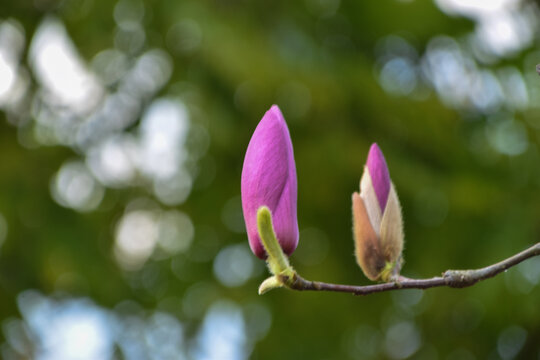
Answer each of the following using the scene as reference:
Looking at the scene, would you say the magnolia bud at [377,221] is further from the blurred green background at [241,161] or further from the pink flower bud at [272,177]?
the blurred green background at [241,161]

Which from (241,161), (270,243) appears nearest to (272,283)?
(270,243)

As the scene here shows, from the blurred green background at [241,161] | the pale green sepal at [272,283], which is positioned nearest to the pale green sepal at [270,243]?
the pale green sepal at [272,283]

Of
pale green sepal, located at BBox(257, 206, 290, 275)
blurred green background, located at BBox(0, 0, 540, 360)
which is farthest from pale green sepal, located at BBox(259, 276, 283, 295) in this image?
blurred green background, located at BBox(0, 0, 540, 360)

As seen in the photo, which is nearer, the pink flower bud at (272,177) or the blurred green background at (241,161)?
the pink flower bud at (272,177)

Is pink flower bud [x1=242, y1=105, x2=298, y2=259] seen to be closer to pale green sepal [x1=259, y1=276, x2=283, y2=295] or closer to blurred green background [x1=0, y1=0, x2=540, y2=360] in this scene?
pale green sepal [x1=259, y1=276, x2=283, y2=295]

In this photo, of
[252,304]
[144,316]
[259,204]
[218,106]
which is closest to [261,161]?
[259,204]

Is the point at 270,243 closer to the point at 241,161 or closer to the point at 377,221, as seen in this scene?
the point at 377,221
